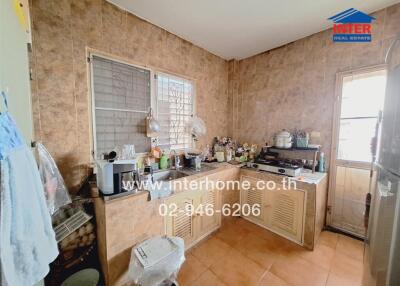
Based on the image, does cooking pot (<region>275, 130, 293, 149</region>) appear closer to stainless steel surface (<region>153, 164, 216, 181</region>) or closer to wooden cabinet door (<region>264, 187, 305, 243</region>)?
wooden cabinet door (<region>264, 187, 305, 243</region>)

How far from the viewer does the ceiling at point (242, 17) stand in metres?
1.61

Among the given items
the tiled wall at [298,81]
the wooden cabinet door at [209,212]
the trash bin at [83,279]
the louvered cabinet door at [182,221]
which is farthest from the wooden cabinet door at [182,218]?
the tiled wall at [298,81]

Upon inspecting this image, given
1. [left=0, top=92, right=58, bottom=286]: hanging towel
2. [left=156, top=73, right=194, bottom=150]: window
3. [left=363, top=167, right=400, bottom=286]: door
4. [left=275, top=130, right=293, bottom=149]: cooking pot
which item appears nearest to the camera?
[left=0, top=92, right=58, bottom=286]: hanging towel

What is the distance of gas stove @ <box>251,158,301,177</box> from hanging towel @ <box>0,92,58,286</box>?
6.84 ft

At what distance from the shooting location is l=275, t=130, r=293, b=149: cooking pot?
7.42 ft

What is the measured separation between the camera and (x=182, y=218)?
1691 mm

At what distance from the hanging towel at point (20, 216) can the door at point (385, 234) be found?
1.36 meters

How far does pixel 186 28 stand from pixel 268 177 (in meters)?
2.07

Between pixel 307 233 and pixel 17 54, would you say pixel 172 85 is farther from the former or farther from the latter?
pixel 307 233

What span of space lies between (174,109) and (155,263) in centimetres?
169

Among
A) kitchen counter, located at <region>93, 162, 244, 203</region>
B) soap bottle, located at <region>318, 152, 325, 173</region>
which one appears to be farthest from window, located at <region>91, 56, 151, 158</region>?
soap bottle, located at <region>318, 152, 325, 173</region>

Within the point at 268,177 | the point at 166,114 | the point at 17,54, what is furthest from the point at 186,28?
the point at 268,177

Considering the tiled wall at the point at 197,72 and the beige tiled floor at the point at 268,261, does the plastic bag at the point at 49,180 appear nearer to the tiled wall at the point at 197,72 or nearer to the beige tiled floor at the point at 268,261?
the tiled wall at the point at 197,72

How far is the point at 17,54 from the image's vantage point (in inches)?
30.3
